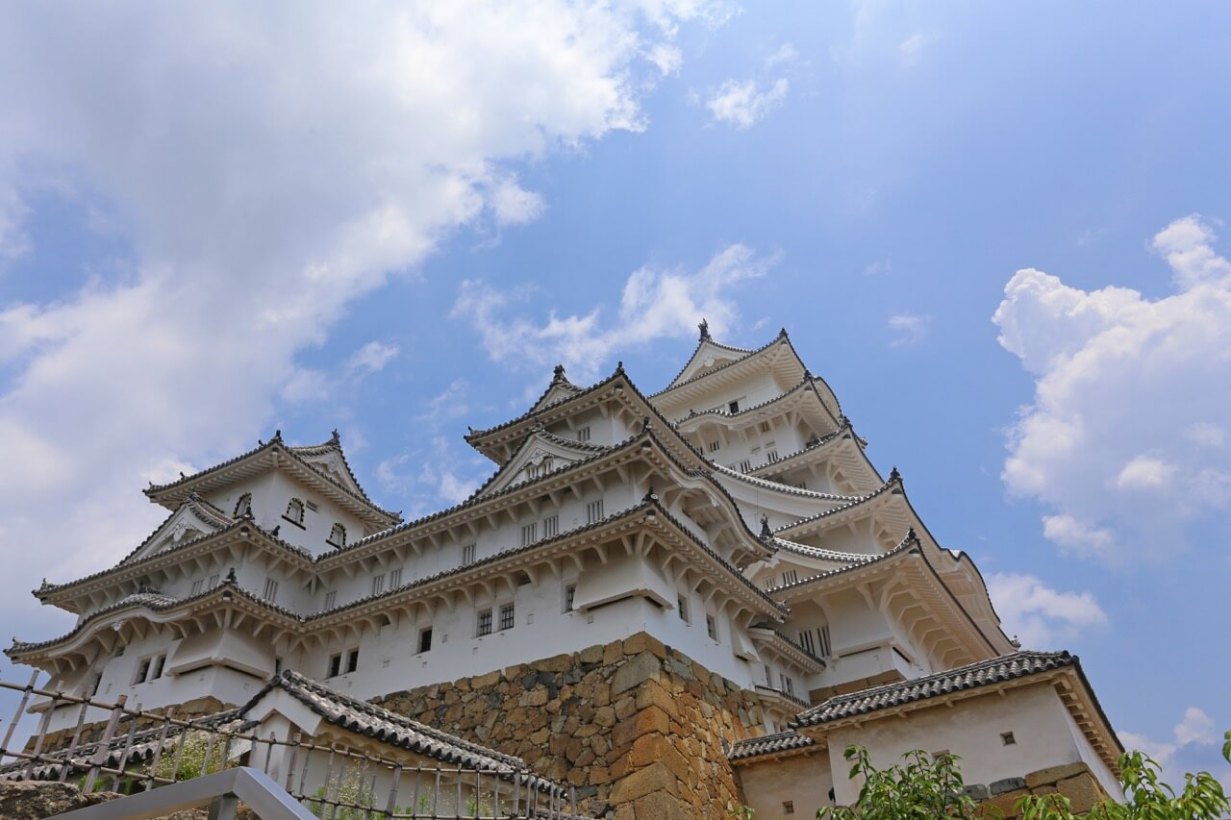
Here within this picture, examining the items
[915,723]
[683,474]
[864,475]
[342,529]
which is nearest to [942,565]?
[864,475]

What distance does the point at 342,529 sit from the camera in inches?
1291

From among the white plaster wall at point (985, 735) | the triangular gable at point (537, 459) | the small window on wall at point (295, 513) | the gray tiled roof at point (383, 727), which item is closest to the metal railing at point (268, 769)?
the gray tiled roof at point (383, 727)

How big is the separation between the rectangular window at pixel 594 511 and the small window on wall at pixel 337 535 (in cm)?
1489

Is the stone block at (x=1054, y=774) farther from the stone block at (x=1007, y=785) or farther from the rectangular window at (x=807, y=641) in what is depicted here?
the rectangular window at (x=807, y=641)

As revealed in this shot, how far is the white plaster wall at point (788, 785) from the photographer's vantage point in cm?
1680

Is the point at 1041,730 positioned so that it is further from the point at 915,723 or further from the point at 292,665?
the point at 292,665

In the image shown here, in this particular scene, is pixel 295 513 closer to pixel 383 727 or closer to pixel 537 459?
pixel 537 459

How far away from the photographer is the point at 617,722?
56.2 ft

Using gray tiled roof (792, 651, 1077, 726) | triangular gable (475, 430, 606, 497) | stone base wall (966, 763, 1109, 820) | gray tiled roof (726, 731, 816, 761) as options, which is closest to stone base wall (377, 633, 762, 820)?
gray tiled roof (726, 731, 816, 761)

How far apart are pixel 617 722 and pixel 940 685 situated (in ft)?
21.5

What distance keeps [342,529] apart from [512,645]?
50.8ft

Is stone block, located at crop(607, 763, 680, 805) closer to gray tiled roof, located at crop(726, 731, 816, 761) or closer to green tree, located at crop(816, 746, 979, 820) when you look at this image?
gray tiled roof, located at crop(726, 731, 816, 761)

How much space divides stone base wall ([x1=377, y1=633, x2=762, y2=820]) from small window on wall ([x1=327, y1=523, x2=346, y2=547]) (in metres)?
13.2

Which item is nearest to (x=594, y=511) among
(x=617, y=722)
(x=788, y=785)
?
(x=617, y=722)
